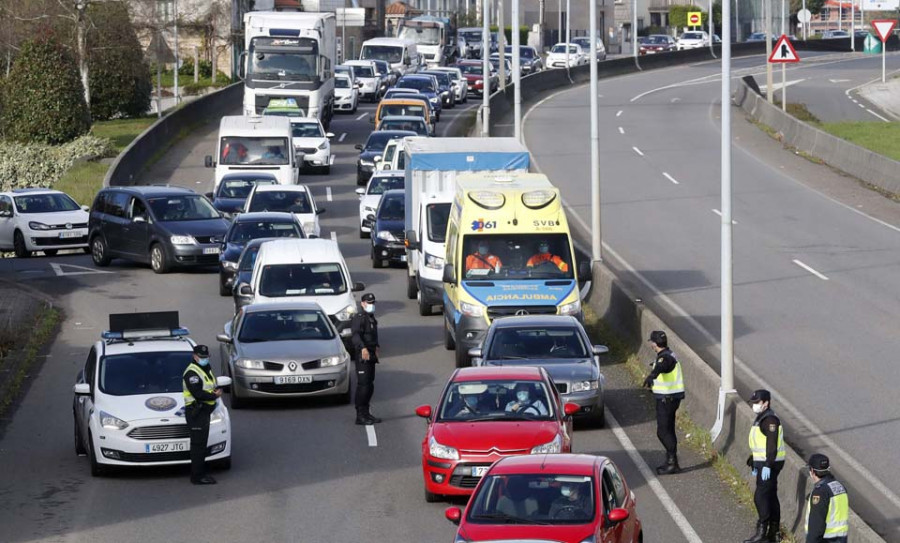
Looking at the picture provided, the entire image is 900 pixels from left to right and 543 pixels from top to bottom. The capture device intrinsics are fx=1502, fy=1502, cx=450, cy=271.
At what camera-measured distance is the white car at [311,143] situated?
48.8 meters

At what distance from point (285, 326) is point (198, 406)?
16.1 ft

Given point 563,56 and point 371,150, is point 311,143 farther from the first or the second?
point 563,56

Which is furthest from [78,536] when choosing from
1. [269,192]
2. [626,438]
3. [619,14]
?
[619,14]

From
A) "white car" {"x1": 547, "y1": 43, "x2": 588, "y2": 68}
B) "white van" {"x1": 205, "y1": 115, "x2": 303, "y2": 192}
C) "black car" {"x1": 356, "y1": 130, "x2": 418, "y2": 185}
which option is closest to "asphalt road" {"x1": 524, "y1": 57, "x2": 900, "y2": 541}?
"black car" {"x1": 356, "y1": 130, "x2": 418, "y2": 185}

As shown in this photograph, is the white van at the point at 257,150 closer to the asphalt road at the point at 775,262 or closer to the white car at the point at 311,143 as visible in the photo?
the white car at the point at 311,143

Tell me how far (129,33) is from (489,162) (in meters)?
42.9

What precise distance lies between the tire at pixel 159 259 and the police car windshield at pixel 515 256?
11.4 meters

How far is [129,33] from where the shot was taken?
68.2m

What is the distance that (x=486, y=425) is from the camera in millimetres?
16047

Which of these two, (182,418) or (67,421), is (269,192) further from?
(182,418)

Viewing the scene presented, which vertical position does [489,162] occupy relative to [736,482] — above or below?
above

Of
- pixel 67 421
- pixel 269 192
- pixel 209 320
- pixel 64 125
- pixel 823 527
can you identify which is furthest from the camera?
pixel 64 125

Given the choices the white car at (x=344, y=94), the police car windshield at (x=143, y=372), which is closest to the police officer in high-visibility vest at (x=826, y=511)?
the police car windshield at (x=143, y=372)

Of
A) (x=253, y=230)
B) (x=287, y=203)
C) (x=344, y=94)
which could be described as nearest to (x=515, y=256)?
(x=253, y=230)
